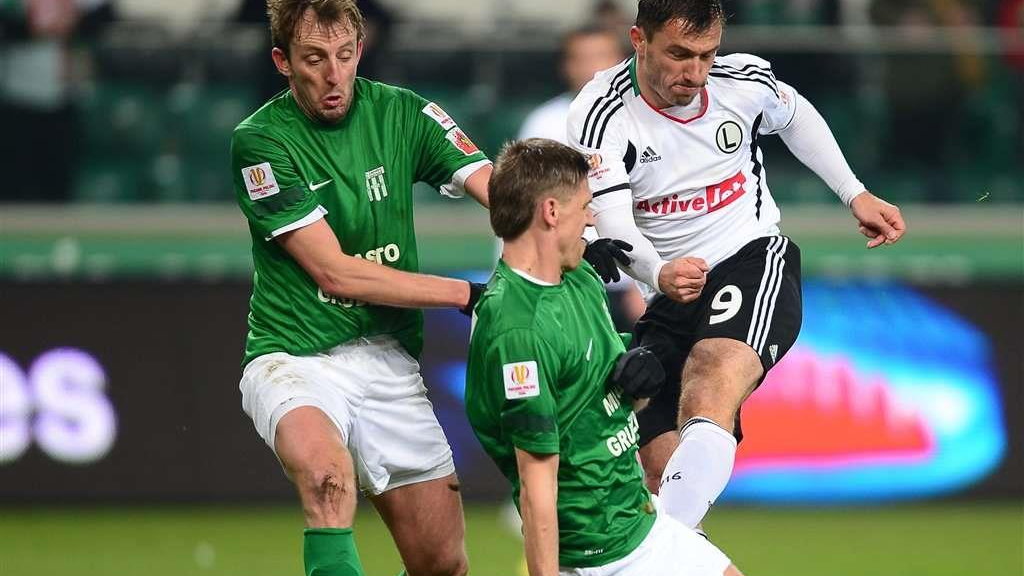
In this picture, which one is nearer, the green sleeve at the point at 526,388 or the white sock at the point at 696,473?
the green sleeve at the point at 526,388

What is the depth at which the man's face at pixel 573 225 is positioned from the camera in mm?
4875

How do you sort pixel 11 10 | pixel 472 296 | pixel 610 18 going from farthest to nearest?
1. pixel 11 10
2. pixel 610 18
3. pixel 472 296

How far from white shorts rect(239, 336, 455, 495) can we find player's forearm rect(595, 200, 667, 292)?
2.98 ft

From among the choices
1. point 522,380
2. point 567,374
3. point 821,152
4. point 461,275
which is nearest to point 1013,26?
point 461,275

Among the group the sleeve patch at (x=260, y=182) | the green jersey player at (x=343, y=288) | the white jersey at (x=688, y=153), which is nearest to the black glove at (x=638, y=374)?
the green jersey player at (x=343, y=288)

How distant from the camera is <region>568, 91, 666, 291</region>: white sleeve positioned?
5.74 metres

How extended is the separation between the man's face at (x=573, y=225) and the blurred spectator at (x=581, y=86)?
3.91 metres

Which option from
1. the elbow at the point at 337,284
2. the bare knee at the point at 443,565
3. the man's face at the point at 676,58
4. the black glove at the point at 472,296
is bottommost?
the bare knee at the point at 443,565

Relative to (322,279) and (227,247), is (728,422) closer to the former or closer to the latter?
(322,279)

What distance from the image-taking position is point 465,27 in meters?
11.9

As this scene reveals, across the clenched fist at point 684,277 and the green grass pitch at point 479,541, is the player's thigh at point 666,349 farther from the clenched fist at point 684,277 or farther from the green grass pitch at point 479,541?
the green grass pitch at point 479,541

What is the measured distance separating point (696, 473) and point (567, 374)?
961mm

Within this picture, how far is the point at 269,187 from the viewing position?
5750mm

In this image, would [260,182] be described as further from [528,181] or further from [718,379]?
[718,379]
